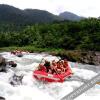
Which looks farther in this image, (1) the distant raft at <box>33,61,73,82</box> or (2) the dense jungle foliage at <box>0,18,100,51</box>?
(2) the dense jungle foliage at <box>0,18,100,51</box>

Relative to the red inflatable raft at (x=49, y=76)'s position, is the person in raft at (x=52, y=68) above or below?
above

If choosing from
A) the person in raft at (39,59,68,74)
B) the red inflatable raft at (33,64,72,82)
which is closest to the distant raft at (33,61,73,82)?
the red inflatable raft at (33,64,72,82)

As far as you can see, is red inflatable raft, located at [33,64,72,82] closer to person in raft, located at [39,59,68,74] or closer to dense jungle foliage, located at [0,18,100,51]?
person in raft, located at [39,59,68,74]

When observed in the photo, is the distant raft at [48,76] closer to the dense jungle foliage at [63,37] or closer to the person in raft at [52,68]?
the person in raft at [52,68]

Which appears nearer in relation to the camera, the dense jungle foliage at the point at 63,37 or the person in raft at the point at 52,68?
the person in raft at the point at 52,68

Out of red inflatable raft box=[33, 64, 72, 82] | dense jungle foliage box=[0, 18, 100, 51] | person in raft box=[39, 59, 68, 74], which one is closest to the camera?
red inflatable raft box=[33, 64, 72, 82]

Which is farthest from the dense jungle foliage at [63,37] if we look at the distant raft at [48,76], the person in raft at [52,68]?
the distant raft at [48,76]

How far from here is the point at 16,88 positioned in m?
15.7

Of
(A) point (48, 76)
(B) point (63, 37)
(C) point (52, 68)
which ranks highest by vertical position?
(C) point (52, 68)

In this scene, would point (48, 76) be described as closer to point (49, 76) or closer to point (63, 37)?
point (49, 76)

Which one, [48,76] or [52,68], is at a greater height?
[52,68]

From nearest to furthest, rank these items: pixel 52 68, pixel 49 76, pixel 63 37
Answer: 1. pixel 49 76
2. pixel 52 68
3. pixel 63 37

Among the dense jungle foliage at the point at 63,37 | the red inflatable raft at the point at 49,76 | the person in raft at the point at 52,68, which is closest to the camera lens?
the red inflatable raft at the point at 49,76

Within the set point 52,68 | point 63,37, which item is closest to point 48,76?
point 52,68
